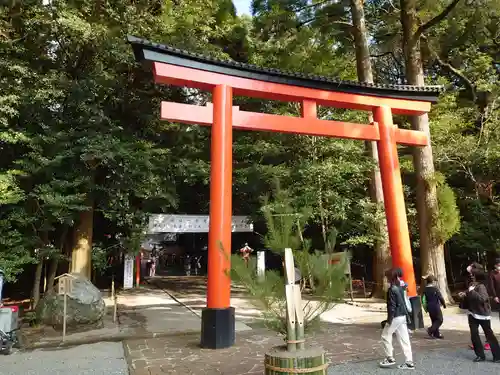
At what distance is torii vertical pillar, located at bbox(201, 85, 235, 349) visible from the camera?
651 cm

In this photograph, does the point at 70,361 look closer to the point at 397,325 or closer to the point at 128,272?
the point at 397,325

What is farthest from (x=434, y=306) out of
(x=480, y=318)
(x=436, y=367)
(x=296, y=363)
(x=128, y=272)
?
(x=128, y=272)

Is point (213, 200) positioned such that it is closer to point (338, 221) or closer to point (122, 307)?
point (122, 307)

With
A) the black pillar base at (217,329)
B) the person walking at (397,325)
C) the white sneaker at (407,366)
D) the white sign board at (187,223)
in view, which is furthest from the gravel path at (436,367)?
the white sign board at (187,223)

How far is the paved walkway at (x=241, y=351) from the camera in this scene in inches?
211

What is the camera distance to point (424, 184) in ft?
35.1

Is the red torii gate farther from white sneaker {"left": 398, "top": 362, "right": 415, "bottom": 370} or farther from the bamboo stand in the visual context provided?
white sneaker {"left": 398, "top": 362, "right": 415, "bottom": 370}

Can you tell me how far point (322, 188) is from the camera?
39.6 ft

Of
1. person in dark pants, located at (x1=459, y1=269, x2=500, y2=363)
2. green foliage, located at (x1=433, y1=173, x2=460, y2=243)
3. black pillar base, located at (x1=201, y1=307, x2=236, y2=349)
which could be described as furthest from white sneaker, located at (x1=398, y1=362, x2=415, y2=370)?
green foliage, located at (x1=433, y1=173, x2=460, y2=243)

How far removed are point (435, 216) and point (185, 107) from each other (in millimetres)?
Result: 7603

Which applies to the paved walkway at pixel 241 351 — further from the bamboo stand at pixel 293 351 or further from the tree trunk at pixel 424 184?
the tree trunk at pixel 424 184

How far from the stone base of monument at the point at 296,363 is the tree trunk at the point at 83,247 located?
32.8 feet

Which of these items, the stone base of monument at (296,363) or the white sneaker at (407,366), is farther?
the white sneaker at (407,366)

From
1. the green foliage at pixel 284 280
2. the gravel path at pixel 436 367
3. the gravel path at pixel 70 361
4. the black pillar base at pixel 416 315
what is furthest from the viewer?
the black pillar base at pixel 416 315
